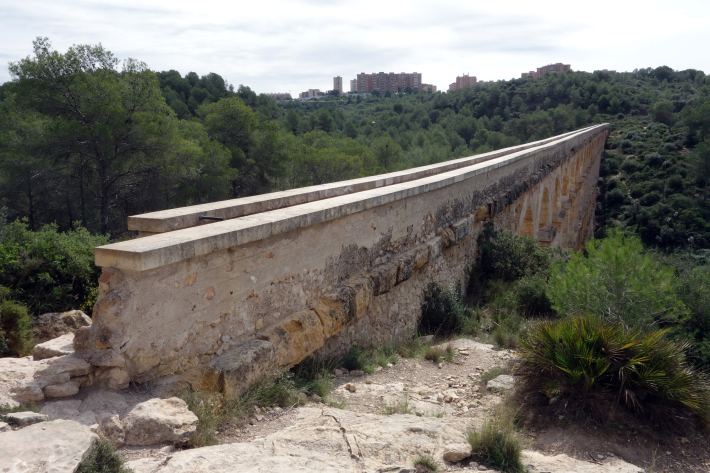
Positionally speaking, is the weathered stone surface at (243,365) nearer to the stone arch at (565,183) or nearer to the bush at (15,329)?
the bush at (15,329)

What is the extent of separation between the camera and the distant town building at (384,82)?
95812 millimetres

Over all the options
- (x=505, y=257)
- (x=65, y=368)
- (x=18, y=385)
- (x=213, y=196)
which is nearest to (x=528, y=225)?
(x=505, y=257)

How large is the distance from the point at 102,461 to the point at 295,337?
1.59 metres

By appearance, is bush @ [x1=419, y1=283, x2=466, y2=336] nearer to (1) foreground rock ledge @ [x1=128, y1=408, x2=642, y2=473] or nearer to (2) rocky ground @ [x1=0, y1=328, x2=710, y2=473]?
(2) rocky ground @ [x1=0, y1=328, x2=710, y2=473]

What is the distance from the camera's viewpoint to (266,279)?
315cm

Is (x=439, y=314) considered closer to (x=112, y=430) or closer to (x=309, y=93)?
(x=112, y=430)

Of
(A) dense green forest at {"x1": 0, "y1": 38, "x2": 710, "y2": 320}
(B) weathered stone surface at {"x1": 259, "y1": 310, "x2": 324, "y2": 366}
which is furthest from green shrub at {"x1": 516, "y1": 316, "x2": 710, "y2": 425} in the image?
(A) dense green forest at {"x1": 0, "y1": 38, "x2": 710, "y2": 320}

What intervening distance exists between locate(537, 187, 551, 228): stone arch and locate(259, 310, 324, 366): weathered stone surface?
10.2 metres

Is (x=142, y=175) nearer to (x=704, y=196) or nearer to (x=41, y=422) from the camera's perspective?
(x=41, y=422)

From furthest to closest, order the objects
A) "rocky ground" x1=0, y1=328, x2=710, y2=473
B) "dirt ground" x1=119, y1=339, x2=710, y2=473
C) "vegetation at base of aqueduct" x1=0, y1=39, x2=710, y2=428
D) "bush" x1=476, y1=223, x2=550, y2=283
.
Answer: "bush" x1=476, y1=223, x2=550, y2=283
"vegetation at base of aqueduct" x1=0, y1=39, x2=710, y2=428
"dirt ground" x1=119, y1=339, x2=710, y2=473
"rocky ground" x1=0, y1=328, x2=710, y2=473

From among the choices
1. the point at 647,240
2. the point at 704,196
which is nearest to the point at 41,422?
the point at 647,240

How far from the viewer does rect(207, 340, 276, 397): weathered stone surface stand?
2.71 meters

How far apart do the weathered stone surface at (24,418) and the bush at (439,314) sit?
3908 mm

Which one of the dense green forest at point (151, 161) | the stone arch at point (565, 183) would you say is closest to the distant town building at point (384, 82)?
the dense green forest at point (151, 161)
